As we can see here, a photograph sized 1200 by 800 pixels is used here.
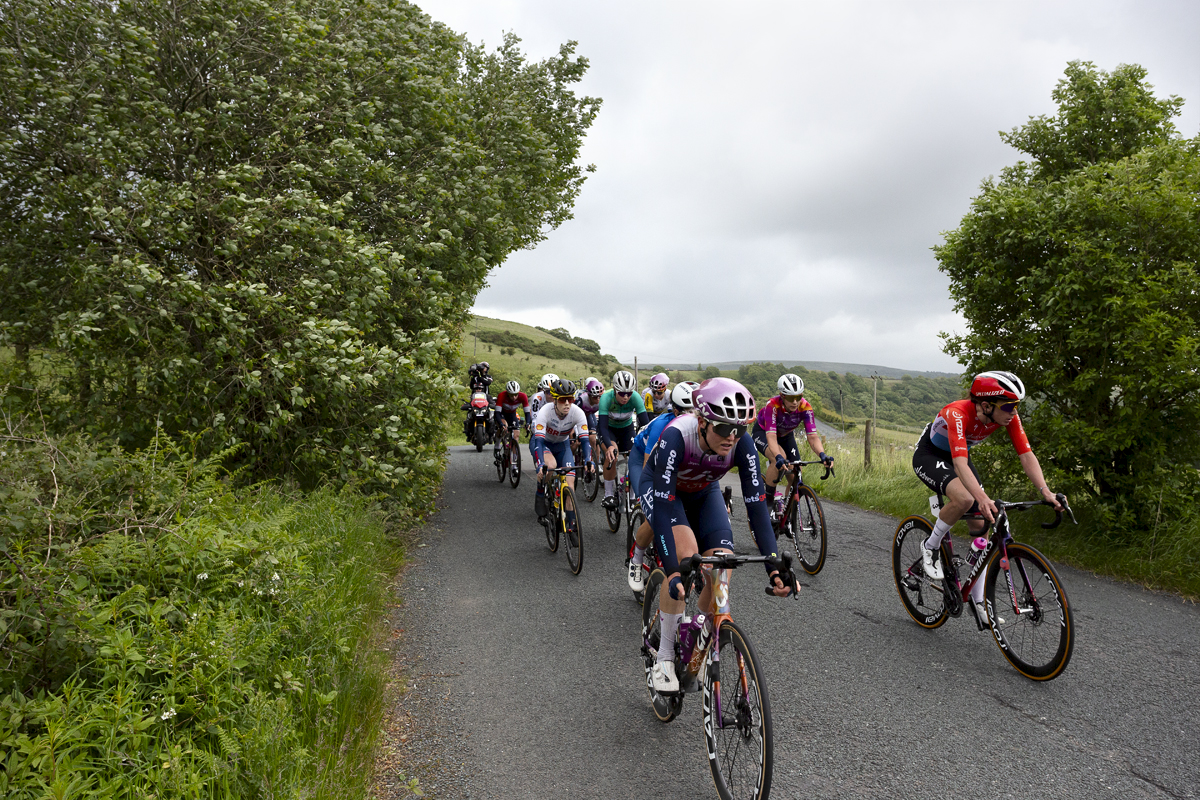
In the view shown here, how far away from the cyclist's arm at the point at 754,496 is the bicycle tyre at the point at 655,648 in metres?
0.70

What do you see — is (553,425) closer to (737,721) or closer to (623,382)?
(623,382)

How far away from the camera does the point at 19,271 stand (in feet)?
21.5

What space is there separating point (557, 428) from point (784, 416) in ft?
10.1

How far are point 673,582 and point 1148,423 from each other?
670 cm

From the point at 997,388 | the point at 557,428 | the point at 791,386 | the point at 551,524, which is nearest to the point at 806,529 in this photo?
the point at 791,386

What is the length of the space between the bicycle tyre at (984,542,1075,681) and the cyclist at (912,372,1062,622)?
0.42ft

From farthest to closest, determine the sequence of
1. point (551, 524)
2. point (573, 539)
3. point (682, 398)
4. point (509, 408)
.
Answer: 1. point (509, 408)
2. point (551, 524)
3. point (573, 539)
4. point (682, 398)

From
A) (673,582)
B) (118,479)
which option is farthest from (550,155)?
(673,582)

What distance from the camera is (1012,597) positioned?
16.0 feet

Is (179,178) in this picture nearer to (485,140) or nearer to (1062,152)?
(485,140)

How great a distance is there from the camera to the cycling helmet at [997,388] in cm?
496

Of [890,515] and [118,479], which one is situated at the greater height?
[118,479]

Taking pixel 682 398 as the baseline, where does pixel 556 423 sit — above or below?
below

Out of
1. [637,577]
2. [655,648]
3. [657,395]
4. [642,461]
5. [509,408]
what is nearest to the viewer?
[655,648]
